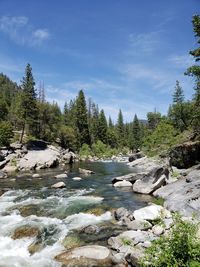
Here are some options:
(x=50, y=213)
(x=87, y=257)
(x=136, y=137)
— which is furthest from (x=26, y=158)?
(x=136, y=137)

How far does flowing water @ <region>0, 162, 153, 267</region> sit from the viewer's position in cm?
1401

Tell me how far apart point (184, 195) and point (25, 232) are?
36.5 feet

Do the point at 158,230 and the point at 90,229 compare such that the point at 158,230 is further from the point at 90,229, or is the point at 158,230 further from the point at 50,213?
the point at 50,213

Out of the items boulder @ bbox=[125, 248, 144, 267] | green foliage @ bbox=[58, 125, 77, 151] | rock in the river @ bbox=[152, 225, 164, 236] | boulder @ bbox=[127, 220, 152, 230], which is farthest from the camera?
green foliage @ bbox=[58, 125, 77, 151]

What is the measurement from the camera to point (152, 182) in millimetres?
26953

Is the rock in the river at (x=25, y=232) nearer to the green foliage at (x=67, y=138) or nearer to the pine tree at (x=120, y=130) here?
the green foliage at (x=67, y=138)

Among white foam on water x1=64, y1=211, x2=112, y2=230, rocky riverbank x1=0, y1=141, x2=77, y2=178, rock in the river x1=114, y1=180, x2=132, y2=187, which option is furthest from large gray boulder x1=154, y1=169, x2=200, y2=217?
rocky riverbank x1=0, y1=141, x2=77, y2=178

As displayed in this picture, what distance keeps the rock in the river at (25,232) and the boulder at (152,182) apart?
12.8m

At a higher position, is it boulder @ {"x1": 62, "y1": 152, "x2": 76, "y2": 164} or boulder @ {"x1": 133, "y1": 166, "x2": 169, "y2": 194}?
boulder @ {"x1": 62, "y1": 152, "x2": 76, "y2": 164}

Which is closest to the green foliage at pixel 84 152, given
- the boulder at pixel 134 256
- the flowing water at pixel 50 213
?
the flowing water at pixel 50 213

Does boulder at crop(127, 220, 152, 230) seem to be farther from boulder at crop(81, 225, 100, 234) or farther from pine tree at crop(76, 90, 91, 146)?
pine tree at crop(76, 90, 91, 146)

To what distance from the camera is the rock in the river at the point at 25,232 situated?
1570cm

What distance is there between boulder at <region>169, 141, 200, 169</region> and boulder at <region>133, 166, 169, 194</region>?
250 inches

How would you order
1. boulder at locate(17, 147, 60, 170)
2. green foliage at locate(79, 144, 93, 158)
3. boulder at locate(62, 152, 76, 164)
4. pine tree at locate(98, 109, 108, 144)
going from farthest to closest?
pine tree at locate(98, 109, 108, 144), green foliage at locate(79, 144, 93, 158), boulder at locate(62, 152, 76, 164), boulder at locate(17, 147, 60, 170)
